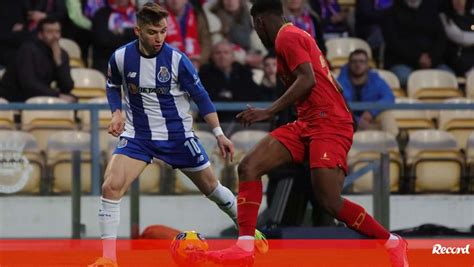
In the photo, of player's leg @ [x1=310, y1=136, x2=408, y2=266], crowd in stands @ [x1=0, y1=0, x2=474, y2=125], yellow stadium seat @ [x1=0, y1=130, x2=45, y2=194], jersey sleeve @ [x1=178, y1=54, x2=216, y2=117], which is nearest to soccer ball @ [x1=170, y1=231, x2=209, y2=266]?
player's leg @ [x1=310, y1=136, x2=408, y2=266]

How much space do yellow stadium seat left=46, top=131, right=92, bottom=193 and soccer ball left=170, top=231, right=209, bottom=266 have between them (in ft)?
10.8

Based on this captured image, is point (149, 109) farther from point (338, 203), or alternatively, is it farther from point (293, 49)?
point (338, 203)

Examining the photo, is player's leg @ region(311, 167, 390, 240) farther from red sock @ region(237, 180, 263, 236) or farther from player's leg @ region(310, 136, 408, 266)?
red sock @ region(237, 180, 263, 236)

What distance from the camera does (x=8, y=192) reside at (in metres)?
13.5

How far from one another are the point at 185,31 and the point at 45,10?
1.65 meters

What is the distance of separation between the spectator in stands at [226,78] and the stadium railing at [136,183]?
4.97 ft

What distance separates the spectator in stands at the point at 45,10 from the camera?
16.4 meters

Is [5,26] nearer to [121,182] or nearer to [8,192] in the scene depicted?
[8,192]

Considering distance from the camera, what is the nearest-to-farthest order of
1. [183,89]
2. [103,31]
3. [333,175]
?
1. [333,175]
2. [183,89]
3. [103,31]

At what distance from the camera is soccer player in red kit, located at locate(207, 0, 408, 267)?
10.0 metres

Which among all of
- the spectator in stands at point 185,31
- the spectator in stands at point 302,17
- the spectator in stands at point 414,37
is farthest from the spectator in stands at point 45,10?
the spectator in stands at point 414,37

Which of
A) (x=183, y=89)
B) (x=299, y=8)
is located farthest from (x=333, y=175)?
(x=299, y=8)

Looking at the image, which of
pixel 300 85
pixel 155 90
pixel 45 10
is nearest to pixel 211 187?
pixel 155 90

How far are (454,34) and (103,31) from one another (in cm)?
415
